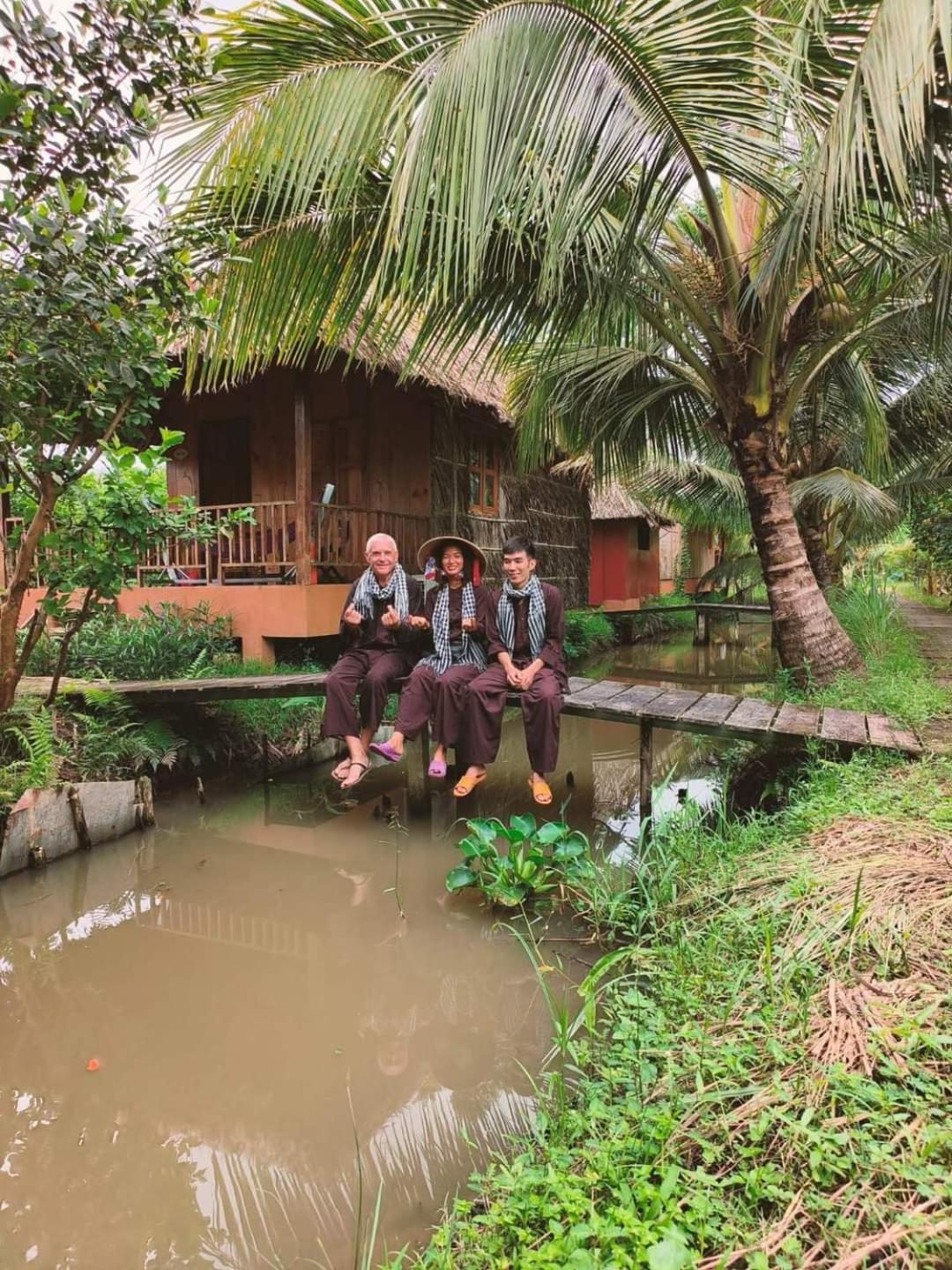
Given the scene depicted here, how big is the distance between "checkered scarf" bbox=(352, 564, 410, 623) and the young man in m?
0.57

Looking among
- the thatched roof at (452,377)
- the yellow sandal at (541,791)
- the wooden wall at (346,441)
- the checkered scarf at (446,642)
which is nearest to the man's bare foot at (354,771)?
the checkered scarf at (446,642)

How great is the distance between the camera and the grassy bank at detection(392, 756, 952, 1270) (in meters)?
1.16

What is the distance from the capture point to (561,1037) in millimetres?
1839

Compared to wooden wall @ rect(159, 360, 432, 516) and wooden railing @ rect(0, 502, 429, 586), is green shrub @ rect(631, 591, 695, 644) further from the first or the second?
wooden railing @ rect(0, 502, 429, 586)

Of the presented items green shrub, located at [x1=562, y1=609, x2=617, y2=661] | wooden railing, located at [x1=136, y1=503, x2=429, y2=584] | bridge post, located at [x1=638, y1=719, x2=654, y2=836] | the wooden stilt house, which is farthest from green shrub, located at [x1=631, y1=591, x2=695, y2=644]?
bridge post, located at [x1=638, y1=719, x2=654, y2=836]

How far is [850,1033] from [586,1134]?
663 mm

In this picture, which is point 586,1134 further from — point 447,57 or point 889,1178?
point 447,57

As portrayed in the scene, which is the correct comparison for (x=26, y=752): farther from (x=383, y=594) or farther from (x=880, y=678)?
(x=880, y=678)

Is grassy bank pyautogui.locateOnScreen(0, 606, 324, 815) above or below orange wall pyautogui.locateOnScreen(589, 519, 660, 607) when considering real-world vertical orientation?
below

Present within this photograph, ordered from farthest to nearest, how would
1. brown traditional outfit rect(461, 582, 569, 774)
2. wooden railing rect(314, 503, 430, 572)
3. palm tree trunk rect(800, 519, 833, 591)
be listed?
palm tree trunk rect(800, 519, 833, 591) → wooden railing rect(314, 503, 430, 572) → brown traditional outfit rect(461, 582, 569, 774)

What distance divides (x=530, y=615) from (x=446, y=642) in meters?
0.54

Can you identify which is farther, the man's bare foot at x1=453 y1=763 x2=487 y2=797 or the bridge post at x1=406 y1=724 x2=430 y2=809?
the bridge post at x1=406 y1=724 x2=430 y2=809

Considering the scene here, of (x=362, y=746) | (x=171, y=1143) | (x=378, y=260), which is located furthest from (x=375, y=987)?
(x=378, y=260)

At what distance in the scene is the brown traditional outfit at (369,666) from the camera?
3977 mm
